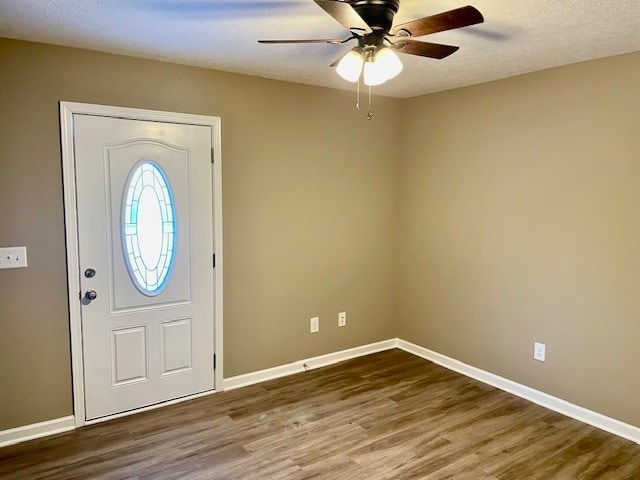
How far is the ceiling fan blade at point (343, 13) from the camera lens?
1.70m

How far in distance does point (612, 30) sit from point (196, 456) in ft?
11.0

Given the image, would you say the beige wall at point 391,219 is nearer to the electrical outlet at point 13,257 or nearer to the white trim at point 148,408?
the electrical outlet at point 13,257

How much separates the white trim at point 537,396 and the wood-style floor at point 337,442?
2.7 inches

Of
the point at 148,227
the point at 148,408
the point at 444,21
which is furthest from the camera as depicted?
the point at 148,408

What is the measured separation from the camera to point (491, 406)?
3406 millimetres

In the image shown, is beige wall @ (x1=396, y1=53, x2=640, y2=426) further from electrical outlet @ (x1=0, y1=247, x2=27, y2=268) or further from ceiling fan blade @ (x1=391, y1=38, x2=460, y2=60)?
electrical outlet @ (x1=0, y1=247, x2=27, y2=268)

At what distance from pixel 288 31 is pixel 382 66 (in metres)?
0.77

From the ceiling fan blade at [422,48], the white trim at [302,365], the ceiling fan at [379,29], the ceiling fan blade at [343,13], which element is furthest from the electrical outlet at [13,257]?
the ceiling fan blade at [422,48]

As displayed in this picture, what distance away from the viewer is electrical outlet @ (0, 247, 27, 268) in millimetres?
2736

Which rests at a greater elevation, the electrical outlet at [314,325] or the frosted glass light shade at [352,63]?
the frosted glass light shade at [352,63]

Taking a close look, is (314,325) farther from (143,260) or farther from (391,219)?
(143,260)

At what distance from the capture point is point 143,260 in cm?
320

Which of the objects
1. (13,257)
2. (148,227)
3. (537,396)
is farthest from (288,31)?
(537,396)

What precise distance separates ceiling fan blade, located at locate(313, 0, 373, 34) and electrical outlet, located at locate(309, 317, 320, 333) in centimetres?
262
